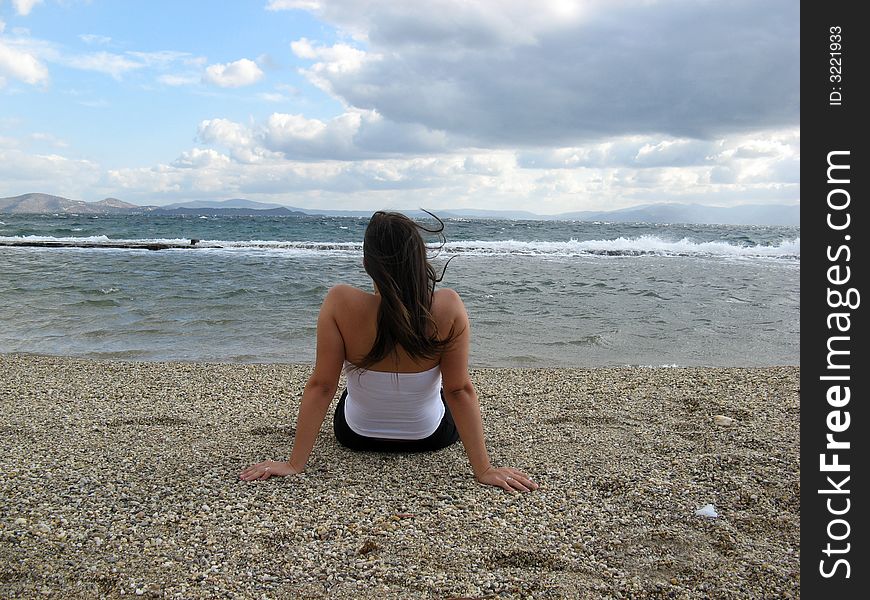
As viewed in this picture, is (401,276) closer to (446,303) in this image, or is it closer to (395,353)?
(446,303)

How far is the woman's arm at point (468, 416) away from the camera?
3.43m

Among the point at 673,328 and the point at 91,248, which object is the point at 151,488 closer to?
the point at 673,328

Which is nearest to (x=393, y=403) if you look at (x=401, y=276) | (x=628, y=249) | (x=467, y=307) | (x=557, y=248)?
(x=401, y=276)

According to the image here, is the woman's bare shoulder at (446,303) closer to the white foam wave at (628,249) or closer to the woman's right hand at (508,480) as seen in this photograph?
the woman's right hand at (508,480)

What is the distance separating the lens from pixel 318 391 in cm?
343

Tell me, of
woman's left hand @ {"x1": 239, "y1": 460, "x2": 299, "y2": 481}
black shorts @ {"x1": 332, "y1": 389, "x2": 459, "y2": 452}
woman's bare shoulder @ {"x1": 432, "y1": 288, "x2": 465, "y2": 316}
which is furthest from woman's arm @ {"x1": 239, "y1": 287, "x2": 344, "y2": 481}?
woman's bare shoulder @ {"x1": 432, "y1": 288, "x2": 465, "y2": 316}

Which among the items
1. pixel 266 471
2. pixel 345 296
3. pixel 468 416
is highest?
pixel 345 296

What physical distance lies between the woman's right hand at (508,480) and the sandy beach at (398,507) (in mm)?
63

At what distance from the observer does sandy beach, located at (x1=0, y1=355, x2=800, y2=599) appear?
257 centimetres

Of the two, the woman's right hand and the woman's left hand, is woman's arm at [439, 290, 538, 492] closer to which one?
the woman's right hand

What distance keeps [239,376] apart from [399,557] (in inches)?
160

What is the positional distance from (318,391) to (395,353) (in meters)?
0.46

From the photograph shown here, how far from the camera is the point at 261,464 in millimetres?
3588
